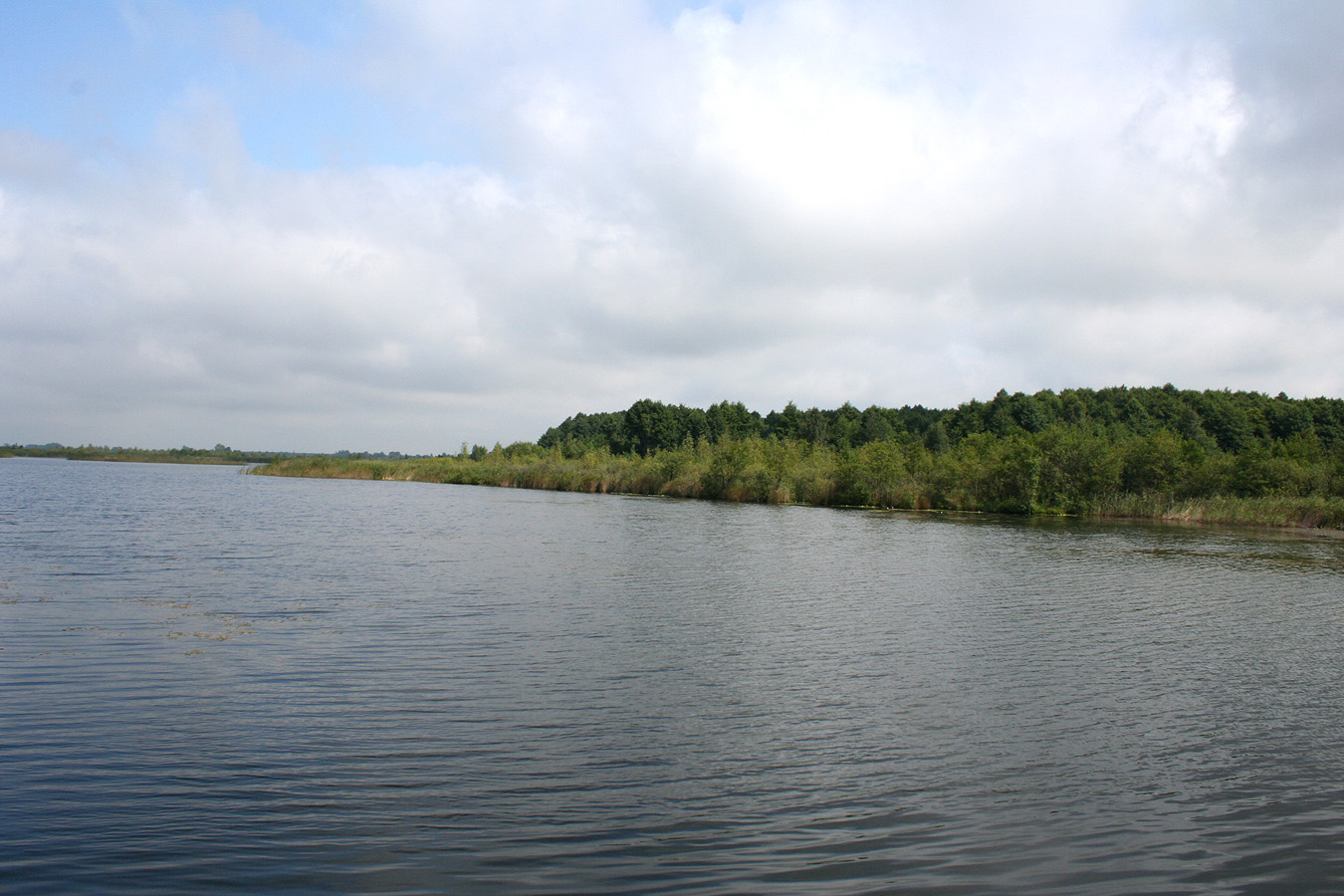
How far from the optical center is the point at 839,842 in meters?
6.96

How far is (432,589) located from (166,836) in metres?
12.7

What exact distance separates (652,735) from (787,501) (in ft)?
200

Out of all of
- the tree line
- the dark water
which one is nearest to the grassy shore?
the tree line

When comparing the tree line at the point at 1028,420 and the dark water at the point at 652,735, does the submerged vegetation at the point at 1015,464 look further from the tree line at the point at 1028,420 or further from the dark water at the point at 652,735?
the dark water at the point at 652,735

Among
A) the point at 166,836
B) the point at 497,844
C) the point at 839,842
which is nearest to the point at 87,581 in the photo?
the point at 166,836

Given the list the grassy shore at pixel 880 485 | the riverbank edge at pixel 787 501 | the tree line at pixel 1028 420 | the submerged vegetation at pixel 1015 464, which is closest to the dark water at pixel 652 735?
the riverbank edge at pixel 787 501

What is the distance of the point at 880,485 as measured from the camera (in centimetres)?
6512

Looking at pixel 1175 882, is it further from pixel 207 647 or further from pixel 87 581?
pixel 87 581

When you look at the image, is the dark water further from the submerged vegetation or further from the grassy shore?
the submerged vegetation

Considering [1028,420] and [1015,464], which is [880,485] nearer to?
[1015,464]

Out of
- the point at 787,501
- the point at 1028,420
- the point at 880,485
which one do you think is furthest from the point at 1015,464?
the point at 1028,420

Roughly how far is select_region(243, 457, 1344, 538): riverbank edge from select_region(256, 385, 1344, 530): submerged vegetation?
128mm

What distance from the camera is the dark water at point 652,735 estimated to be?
21.6 feet

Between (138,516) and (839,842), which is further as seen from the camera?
(138,516)
